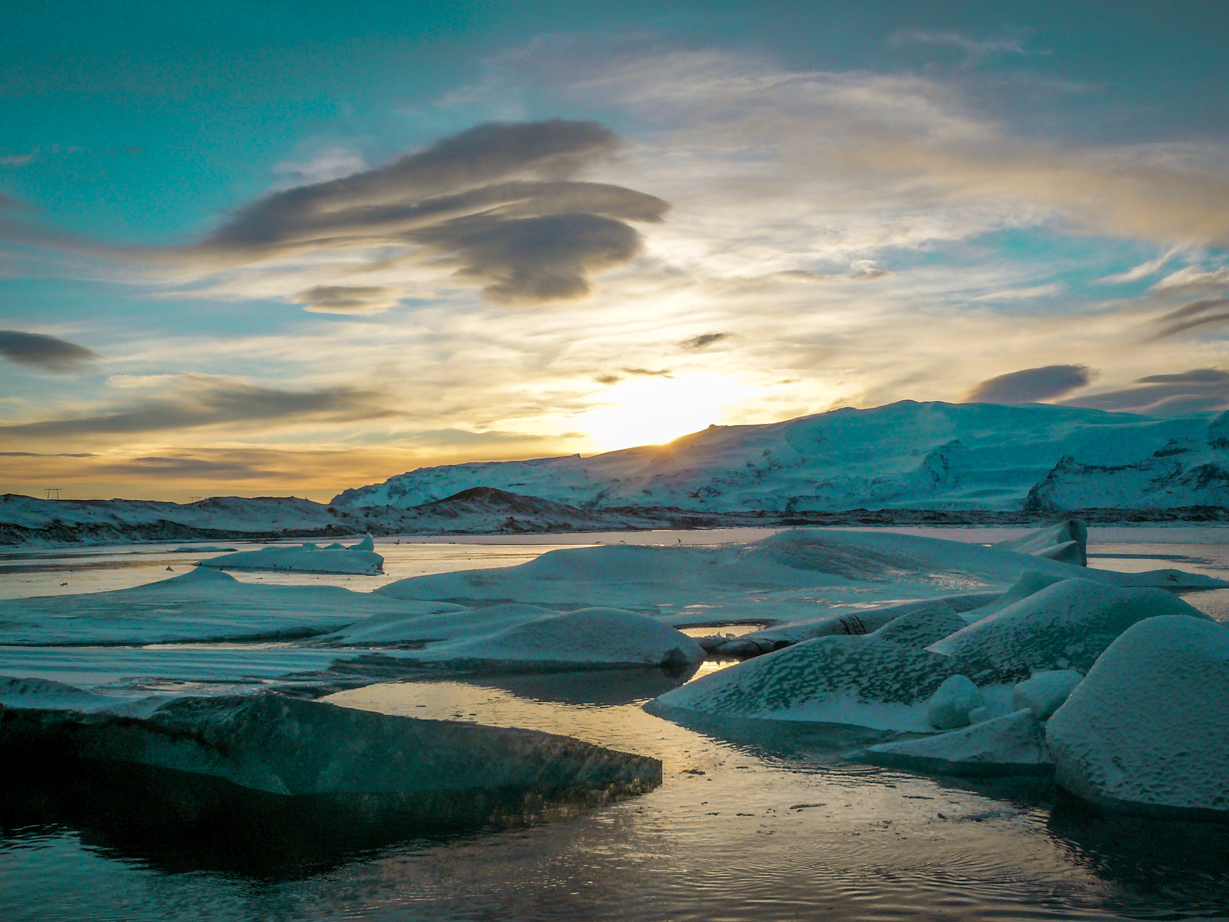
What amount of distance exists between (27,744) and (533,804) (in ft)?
9.86

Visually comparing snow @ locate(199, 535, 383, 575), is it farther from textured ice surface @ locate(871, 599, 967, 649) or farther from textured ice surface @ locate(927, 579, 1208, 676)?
textured ice surface @ locate(927, 579, 1208, 676)

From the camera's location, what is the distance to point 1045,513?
72.2 metres

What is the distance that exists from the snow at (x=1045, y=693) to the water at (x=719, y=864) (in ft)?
2.22

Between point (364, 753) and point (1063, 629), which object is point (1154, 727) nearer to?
point (1063, 629)

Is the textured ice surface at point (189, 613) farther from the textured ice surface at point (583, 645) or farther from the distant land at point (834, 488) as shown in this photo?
the distant land at point (834, 488)

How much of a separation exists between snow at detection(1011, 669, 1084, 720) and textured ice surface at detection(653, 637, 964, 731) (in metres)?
0.68

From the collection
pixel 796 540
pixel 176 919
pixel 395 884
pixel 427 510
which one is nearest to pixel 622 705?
pixel 395 884

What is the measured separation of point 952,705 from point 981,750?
0.65 meters

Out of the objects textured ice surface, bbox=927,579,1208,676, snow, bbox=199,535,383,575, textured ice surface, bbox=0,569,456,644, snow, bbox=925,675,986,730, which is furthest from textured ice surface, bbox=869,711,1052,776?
snow, bbox=199,535,383,575

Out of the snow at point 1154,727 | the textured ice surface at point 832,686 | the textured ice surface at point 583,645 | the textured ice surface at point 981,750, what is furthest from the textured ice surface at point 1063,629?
the textured ice surface at point 583,645

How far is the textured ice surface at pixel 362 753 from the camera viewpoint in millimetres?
4508

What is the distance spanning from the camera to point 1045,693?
525cm

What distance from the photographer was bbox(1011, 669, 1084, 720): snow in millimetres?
5207

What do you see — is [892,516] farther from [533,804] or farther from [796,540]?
[533,804]
